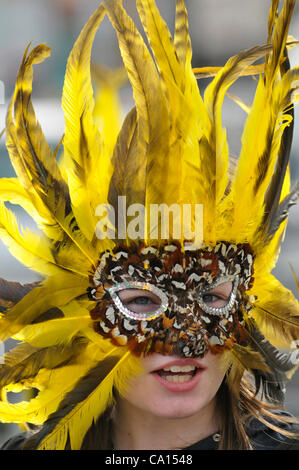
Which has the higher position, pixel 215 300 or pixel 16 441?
pixel 215 300

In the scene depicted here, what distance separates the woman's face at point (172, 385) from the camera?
116 cm

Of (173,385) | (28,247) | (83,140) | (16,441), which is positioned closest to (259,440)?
(173,385)

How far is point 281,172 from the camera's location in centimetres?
121

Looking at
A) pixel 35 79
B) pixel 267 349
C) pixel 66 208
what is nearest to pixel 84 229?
pixel 66 208

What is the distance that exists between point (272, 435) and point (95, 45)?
0.99 meters

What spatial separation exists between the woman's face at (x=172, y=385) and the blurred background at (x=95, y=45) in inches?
10.3

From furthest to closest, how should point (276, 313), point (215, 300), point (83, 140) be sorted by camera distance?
point (276, 313) < point (215, 300) < point (83, 140)

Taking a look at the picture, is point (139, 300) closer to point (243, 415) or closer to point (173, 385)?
point (173, 385)

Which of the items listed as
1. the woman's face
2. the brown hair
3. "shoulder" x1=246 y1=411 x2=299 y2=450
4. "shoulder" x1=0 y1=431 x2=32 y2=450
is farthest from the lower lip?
"shoulder" x1=0 y1=431 x2=32 y2=450

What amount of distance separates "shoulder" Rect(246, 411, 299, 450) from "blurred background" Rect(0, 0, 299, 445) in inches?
2.0

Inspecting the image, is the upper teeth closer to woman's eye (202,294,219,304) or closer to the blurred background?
woman's eye (202,294,219,304)

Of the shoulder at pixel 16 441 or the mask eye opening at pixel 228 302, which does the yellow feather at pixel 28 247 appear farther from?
the shoulder at pixel 16 441

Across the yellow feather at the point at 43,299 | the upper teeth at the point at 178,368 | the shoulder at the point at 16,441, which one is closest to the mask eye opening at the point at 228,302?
the upper teeth at the point at 178,368

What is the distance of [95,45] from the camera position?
124 cm
